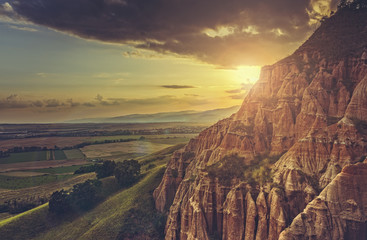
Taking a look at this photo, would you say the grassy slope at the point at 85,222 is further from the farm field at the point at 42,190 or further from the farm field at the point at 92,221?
the farm field at the point at 42,190

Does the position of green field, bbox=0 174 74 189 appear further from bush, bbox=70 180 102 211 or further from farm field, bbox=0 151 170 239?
farm field, bbox=0 151 170 239

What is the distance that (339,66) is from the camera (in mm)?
59688

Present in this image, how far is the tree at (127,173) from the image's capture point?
104 m

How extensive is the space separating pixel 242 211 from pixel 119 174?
64.5 m

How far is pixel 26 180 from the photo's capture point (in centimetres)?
14438

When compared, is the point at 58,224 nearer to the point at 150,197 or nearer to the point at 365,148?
the point at 150,197

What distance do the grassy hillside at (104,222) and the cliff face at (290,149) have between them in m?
7.46

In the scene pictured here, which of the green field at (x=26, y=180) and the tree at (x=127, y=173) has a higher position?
the tree at (x=127, y=173)

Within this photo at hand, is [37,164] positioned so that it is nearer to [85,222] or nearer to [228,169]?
[85,222]

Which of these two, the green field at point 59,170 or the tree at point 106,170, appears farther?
the green field at point 59,170

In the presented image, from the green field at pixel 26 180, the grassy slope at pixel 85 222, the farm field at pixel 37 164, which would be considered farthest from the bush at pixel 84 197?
the farm field at pixel 37 164

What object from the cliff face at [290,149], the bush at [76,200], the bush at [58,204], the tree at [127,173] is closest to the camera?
the cliff face at [290,149]

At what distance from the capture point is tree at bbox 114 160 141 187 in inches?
4075

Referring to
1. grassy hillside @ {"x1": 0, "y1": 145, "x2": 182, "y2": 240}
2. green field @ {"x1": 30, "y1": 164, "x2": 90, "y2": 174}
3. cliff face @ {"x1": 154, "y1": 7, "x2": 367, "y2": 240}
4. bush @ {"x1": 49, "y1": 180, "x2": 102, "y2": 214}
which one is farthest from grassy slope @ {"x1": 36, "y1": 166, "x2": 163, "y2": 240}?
green field @ {"x1": 30, "y1": 164, "x2": 90, "y2": 174}
